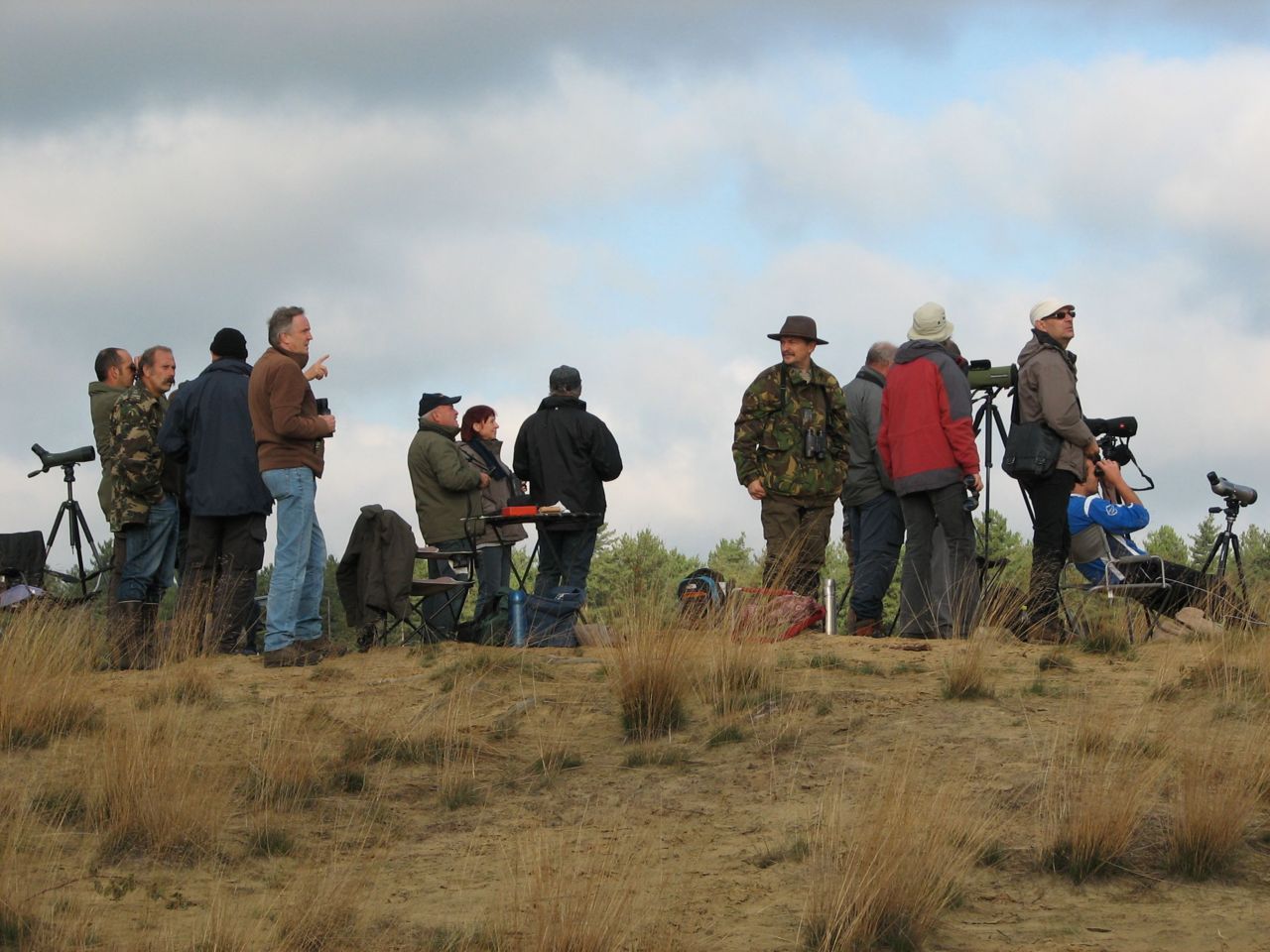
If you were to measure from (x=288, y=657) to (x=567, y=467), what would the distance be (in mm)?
2627

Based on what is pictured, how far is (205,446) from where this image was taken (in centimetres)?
1063

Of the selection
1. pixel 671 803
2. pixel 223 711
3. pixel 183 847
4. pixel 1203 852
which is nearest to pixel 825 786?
pixel 671 803

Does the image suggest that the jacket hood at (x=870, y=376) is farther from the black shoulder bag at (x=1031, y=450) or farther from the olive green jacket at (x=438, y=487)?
the olive green jacket at (x=438, y=487)

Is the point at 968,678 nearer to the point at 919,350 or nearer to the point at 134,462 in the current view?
the point at 919,350

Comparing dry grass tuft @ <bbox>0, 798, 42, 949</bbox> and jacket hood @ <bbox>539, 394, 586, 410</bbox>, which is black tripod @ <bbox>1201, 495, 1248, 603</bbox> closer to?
jacket hood @ <bbox>539, 394, 586, 410</bbox>

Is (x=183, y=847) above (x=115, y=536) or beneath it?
beneath

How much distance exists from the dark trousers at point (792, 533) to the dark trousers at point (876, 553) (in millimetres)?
314

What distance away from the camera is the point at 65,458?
12562mm

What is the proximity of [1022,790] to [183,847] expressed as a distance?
362cm

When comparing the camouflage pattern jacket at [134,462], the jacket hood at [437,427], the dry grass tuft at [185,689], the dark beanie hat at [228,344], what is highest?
the dark beanie hat at [228,344]

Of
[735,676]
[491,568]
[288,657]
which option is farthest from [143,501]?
[735,676]

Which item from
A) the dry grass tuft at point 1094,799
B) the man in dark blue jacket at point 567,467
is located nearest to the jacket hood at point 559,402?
the man in dark blue jacket at point 567,467

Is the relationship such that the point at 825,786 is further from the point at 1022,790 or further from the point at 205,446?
the point at 205,446

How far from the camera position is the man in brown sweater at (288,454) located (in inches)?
404
